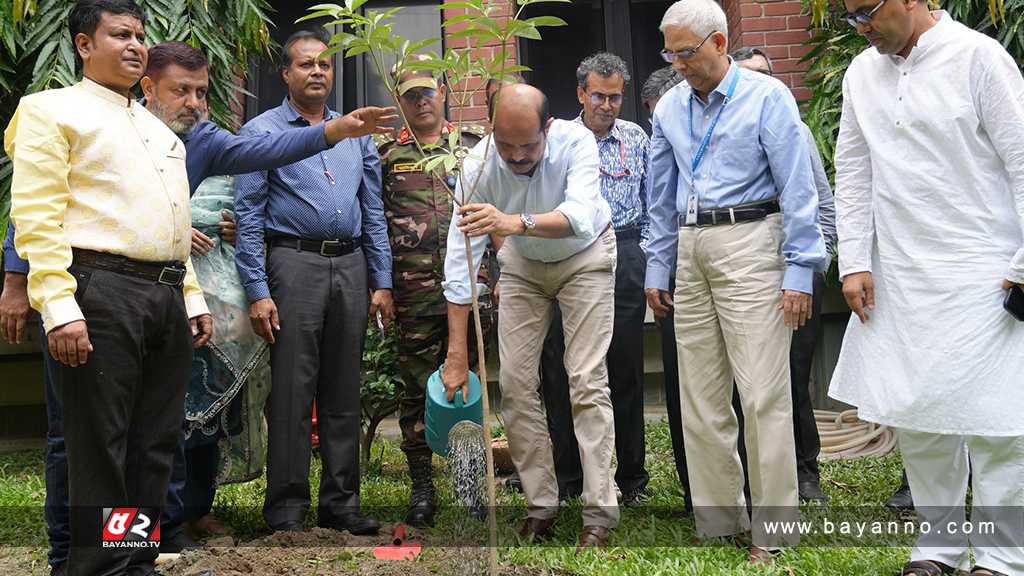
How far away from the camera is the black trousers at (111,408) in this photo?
127 inches

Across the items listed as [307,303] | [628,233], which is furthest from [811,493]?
[307,303]

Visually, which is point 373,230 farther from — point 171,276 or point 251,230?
point 171,276

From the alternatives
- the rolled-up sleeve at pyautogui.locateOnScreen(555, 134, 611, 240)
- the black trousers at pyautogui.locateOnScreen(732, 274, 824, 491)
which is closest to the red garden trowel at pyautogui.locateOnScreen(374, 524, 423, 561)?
the rolled-up sleeve at pyautogui.locateOnScreen(555, 134, 611, 240)

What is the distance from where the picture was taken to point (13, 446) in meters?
7.07

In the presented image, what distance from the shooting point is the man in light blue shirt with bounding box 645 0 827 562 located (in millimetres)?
3717

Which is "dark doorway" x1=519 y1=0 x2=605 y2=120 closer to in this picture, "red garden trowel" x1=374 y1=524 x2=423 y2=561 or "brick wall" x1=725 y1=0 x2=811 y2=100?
"brick wall" x1=725 y1=0 x2=811 y2=100

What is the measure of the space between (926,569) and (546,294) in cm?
179

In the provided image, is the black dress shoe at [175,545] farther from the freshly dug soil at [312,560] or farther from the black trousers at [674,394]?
the black trousers at [674,394]

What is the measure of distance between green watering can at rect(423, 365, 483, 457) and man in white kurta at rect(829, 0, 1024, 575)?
1.36m

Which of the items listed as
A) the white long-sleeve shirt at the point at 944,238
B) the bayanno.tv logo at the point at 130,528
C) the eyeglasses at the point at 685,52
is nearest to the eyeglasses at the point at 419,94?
the eyeglasses at the point at 685,52

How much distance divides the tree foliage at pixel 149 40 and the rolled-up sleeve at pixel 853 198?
399cm

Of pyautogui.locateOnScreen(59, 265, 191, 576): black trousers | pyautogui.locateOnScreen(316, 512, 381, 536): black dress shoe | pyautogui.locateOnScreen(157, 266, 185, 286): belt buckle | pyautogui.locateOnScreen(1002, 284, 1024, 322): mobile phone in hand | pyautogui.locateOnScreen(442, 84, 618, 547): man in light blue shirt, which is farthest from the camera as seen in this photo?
pyautogui.locateOnScreen(316, 512, 381, 536): black dress shoe

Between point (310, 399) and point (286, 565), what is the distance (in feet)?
2.67

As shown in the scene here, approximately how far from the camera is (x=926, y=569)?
329 cm
